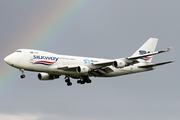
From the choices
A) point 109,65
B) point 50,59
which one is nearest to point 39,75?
point 50,59

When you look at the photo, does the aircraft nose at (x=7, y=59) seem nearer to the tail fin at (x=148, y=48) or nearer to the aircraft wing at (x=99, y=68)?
the aircraft wing at (x=99, y=68)

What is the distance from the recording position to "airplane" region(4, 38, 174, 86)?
56.8 m

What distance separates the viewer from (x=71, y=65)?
60.7 meters

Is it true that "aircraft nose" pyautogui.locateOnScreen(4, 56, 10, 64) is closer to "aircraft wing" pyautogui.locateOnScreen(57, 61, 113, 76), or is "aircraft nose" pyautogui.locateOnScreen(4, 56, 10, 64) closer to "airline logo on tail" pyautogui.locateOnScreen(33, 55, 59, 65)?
"airline logo on tail" pyautogui.locateOnScreen(33, 55, 59, 65)

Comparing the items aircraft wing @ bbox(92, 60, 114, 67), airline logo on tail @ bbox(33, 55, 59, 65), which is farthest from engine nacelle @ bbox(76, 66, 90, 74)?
airline logo on tail @ bbox(33, 55, 59, 65)

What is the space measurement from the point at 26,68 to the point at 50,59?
14.2ft

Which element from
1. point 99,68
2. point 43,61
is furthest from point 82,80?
point 43,61

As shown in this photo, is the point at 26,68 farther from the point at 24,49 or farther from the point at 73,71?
the point at 73,71

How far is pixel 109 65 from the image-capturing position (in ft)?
201

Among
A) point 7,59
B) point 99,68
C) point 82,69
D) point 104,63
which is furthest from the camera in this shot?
point 99,68

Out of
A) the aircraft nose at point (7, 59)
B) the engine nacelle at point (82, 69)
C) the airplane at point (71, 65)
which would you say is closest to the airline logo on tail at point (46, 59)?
the airplane at point (71, 65)

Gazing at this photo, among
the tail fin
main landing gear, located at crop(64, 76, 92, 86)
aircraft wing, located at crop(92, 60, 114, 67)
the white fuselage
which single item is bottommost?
main landing gear, located at crop(64, 76, 92, 86)

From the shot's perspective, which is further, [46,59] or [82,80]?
[82,80]

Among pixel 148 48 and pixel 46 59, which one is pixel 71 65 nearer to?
pixel 46 59
